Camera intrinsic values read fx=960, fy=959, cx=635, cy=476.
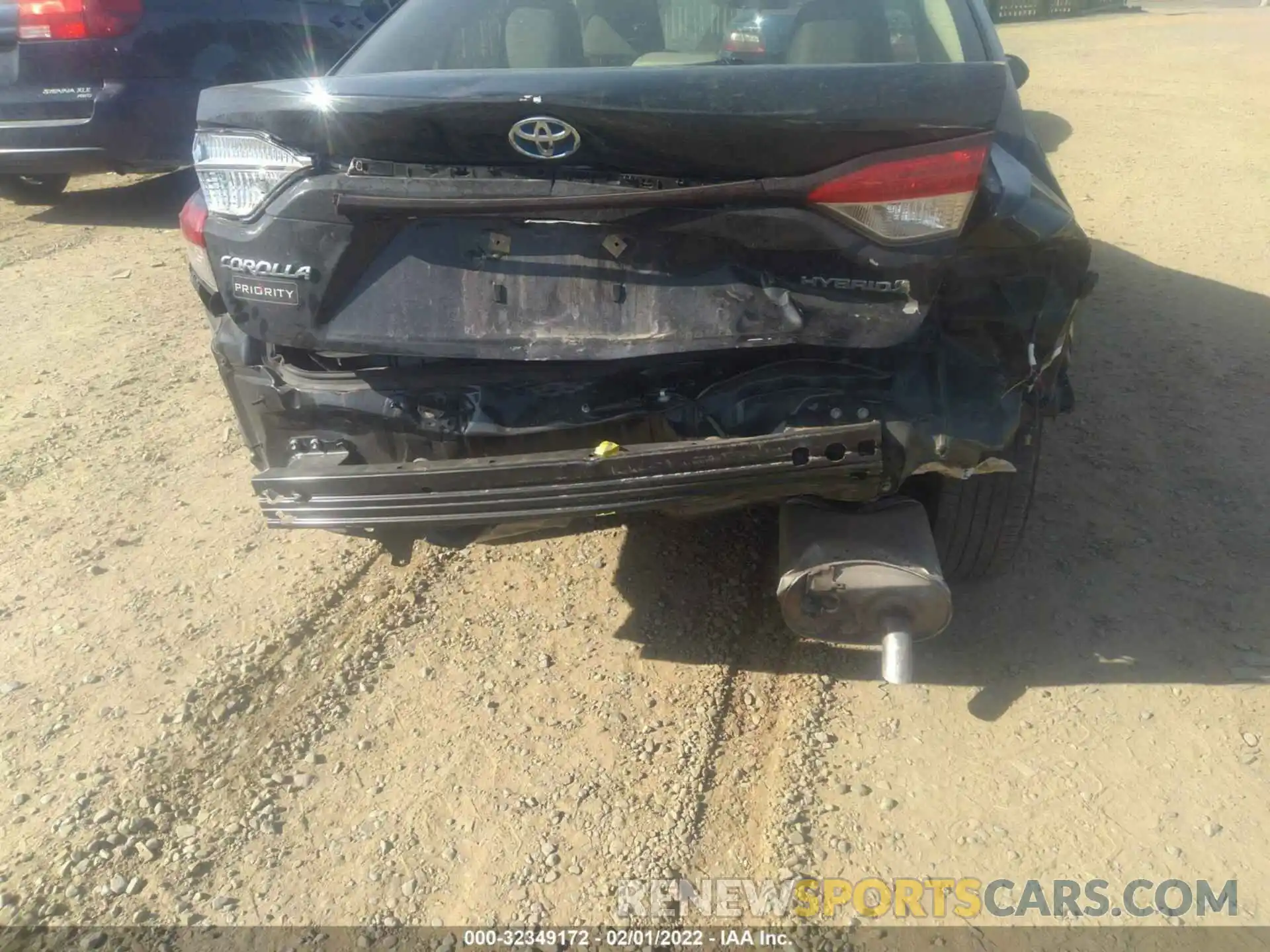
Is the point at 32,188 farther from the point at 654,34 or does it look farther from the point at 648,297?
the point at 648,297

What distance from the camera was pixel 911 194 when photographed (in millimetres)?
1909

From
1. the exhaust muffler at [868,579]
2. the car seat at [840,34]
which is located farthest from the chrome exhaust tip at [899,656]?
the car seat at [840,34]

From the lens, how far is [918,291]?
1976 millimetres

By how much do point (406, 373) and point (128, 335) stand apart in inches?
134

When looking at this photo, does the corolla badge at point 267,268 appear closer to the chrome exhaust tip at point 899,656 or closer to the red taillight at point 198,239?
the red taillight at point 198,239

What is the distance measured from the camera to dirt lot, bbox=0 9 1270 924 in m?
2.09

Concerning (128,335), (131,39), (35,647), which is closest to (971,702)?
(35,647)

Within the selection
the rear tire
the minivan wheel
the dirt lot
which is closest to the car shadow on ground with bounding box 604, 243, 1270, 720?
the dirt lot

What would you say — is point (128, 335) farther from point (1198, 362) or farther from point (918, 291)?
point (1198, 362)

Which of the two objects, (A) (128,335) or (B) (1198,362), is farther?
(A) (128,335)

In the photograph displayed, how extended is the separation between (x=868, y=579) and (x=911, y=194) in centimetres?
86

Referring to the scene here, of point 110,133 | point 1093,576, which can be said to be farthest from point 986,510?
point 110,133

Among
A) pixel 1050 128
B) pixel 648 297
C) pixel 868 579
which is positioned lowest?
pixel 1050 128

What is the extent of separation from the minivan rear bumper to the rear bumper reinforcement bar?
5297 mm
